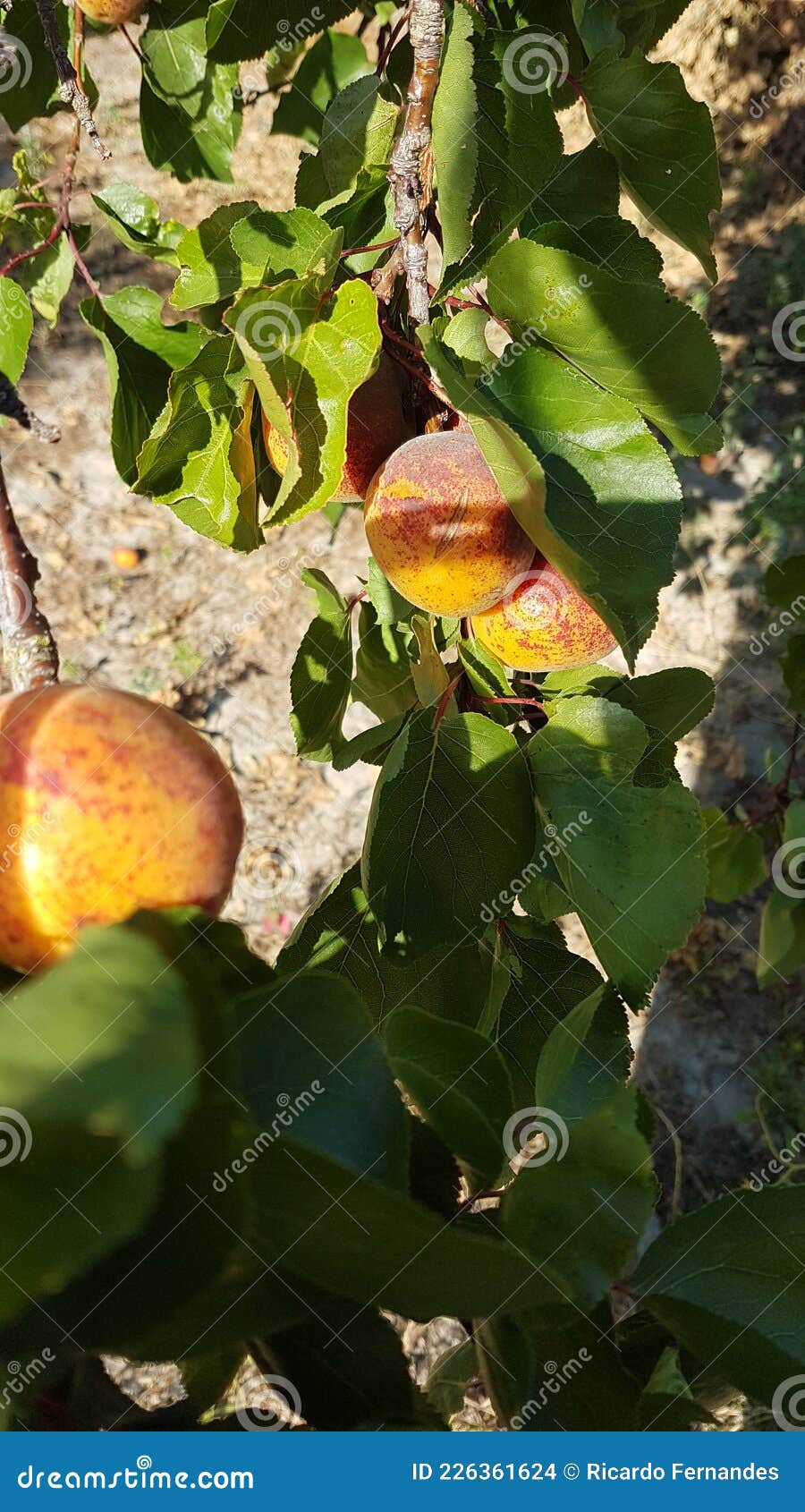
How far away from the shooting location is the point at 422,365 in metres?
0.83

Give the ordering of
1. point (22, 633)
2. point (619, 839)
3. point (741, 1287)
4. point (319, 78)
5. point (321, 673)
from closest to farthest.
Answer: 1. point (741, 1287)
2. point (619, 839)
3. point (22, 633)
4. point (321, 673)
5. point (319, 78)

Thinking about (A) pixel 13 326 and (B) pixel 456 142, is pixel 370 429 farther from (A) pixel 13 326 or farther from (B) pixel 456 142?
(A) pixel 13 326

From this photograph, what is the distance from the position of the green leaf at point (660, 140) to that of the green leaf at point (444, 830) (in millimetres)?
450

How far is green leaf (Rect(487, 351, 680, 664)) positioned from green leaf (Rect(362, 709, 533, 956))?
0.49 ft

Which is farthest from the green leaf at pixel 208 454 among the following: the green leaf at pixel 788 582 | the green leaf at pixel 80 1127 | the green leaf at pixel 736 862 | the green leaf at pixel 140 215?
the green leaf at pixel 736 862

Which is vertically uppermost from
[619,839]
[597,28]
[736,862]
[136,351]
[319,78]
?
[597,28]

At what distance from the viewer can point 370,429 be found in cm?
Answer: 85

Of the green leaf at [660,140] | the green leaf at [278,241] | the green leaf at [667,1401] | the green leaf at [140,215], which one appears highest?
the green leaf at [660,140]

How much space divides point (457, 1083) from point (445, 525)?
1.40ft

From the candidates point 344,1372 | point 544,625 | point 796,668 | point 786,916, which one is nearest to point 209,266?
point 544,625

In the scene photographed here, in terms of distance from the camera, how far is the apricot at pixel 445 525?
74 centimetres

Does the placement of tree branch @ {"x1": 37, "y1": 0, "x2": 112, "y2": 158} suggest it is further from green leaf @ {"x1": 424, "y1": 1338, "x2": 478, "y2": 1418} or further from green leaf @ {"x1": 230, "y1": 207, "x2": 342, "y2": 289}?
green leaf @ {"x1": 424, "y1": 1338, "x2": 478, "y2": 1418}

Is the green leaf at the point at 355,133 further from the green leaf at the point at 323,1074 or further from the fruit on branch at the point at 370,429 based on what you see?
the green leaf at the point at 323,1074

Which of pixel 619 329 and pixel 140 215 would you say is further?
pixel 140 215
